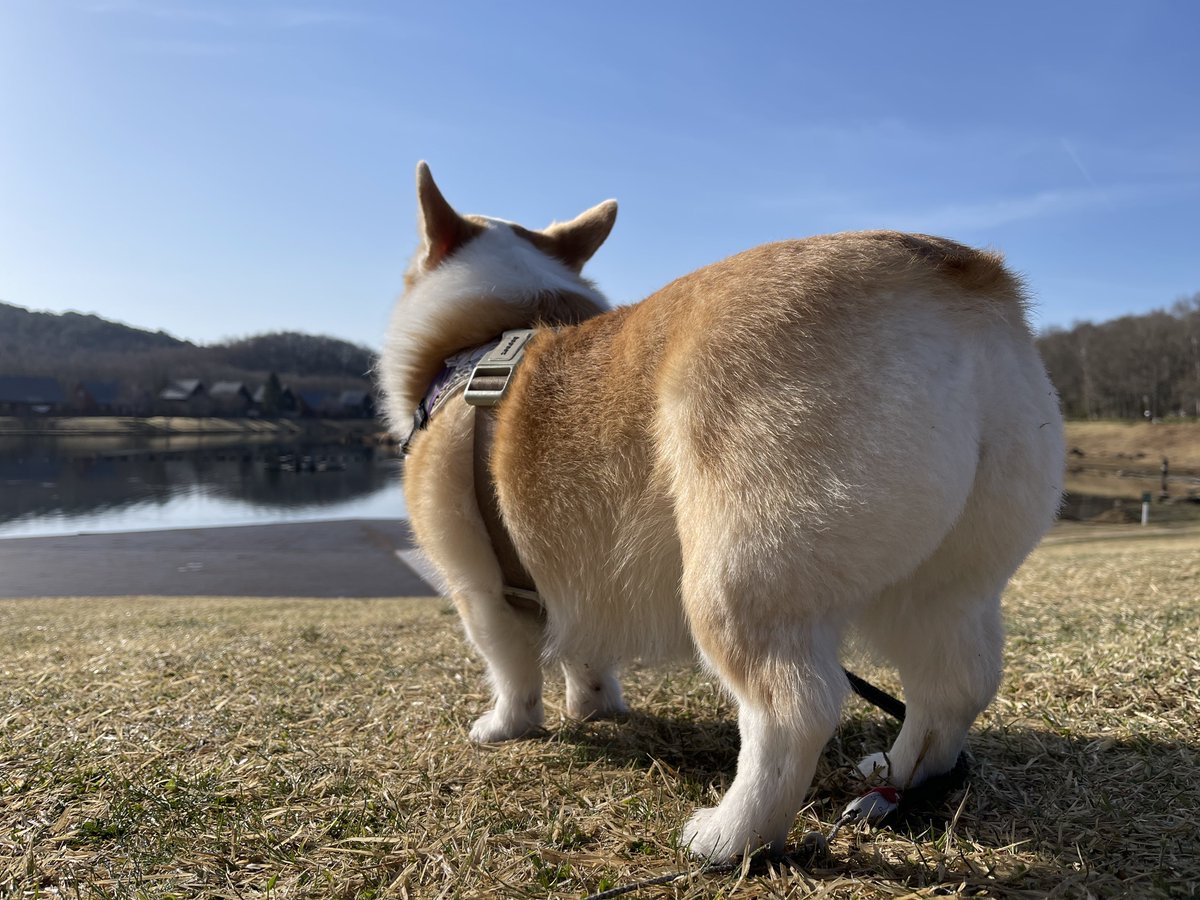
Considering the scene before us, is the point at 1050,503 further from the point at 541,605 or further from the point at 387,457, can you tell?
the point at 387,457

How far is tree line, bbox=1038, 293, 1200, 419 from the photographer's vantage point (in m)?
70.9

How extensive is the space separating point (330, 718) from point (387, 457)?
57303mm

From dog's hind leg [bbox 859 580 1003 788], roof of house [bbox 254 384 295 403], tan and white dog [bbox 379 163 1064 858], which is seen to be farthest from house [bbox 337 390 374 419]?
dog's hind leg [bbox 859 580 1003 788]

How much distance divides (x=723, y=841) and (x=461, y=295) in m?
2.31

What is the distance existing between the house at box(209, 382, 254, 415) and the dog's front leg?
9675 centimetres

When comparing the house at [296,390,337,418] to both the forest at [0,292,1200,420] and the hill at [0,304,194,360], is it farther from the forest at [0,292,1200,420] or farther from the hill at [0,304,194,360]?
the hill at [0,304,194,360]

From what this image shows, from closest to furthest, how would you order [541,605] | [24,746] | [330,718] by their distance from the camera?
[24,746] → [541,605] → [330,718]

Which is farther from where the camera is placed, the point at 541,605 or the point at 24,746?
the point at 541,605

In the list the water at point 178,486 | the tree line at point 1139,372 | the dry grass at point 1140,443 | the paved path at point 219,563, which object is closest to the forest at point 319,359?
the tree line at point 1139,372

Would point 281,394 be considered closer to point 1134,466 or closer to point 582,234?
point 1134,466

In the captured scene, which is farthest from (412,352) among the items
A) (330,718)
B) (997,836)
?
(997,836)

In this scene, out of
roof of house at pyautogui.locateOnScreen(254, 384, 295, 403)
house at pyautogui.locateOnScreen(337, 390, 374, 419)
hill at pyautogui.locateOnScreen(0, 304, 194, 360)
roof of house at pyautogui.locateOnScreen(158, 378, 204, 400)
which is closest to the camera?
roof of house at pyautogui.locateOnScreen(158, 378, 204, 400)

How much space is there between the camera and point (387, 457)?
58.4 metres

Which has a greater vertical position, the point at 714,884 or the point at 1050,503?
the point at 1050,503
